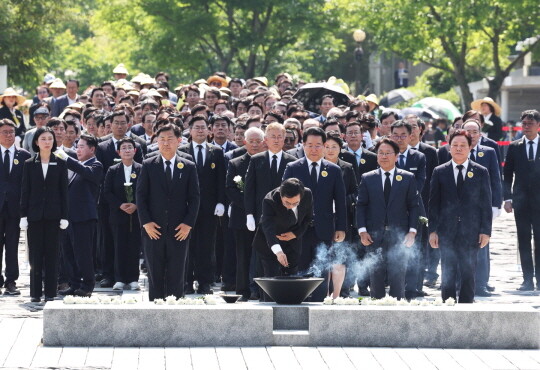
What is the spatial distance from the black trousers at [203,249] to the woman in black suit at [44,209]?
1.84 meters

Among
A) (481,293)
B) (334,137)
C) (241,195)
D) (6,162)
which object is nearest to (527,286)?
(481,293)


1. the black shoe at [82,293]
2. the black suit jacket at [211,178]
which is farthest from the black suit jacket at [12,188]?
the black suit jacket at [211,178]

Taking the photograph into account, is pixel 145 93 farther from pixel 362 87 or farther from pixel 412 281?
pixel 362 87

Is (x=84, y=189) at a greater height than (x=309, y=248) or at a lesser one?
greater

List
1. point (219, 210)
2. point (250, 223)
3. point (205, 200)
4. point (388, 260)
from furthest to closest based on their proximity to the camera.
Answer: point (205, 200), point (219, 210), point (250, 223), point (388, 260)

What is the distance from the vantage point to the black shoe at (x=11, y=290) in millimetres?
16766

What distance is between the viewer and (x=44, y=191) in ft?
52.4

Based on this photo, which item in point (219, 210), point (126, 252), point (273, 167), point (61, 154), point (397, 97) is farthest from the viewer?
point (397, 97)

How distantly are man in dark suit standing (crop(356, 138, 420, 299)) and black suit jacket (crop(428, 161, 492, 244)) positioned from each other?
63cm

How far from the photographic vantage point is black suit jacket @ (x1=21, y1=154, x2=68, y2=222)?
1595cm

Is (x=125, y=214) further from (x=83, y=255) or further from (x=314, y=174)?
(x=314, y=174)

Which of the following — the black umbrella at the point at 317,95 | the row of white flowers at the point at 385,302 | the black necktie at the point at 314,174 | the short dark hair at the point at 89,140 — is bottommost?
the row of white flowers at the point at 385,302

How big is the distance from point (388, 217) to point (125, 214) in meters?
3.90

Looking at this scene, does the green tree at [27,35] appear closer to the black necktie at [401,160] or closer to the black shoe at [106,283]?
the black shoe at [106,283]
